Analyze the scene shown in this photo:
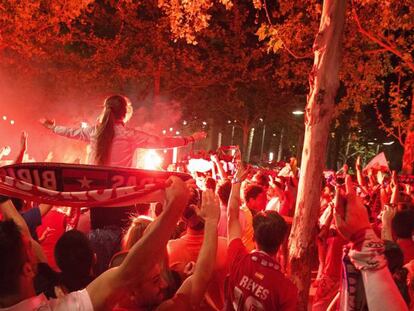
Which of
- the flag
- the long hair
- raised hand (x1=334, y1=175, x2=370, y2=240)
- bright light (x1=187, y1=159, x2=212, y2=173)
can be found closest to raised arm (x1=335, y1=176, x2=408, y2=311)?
raised hand (x1=334, y1=175, x2=370, y2=240)

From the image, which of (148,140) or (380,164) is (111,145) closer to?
(148,140)

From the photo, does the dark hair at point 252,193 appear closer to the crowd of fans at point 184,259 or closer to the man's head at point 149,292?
the crowd of fans at point 184,259

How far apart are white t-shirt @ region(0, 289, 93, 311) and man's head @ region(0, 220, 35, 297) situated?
0.07 metres

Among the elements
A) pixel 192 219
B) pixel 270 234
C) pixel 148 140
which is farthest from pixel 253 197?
pixel 270 234

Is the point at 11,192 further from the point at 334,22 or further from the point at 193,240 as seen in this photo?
the point at 334,22

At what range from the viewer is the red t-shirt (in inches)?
135

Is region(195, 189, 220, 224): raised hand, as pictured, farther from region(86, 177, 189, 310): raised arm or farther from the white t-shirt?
the white t-shirt

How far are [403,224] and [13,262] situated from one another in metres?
3.78

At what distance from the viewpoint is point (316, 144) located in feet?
20.5

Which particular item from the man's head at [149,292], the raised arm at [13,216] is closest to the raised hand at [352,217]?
the man's head at [149,292]

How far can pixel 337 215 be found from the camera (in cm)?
236

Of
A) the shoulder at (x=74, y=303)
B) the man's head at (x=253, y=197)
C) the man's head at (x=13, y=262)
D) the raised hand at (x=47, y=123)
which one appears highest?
the raised hand at (x=47, y=123)

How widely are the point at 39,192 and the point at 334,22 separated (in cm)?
456

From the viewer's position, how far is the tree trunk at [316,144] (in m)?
6.24
